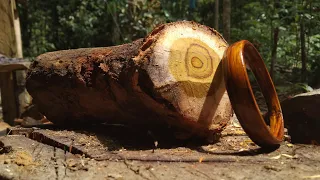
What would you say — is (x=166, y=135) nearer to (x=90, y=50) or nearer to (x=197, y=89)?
(x=197, y=89)

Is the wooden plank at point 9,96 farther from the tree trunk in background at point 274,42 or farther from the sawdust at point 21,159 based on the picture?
the sawdust at point 21,159

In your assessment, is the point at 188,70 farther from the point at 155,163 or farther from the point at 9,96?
the point at 9,96

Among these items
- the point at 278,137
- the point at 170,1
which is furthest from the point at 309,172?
the point at 170,1

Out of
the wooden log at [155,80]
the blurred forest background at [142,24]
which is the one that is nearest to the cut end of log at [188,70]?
the wooden log at [155,80]

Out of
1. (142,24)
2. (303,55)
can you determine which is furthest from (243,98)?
(142,24)

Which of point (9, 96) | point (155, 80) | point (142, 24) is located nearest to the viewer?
point (155, 80)

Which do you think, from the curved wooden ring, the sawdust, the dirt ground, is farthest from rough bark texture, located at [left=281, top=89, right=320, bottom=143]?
the sawdust
